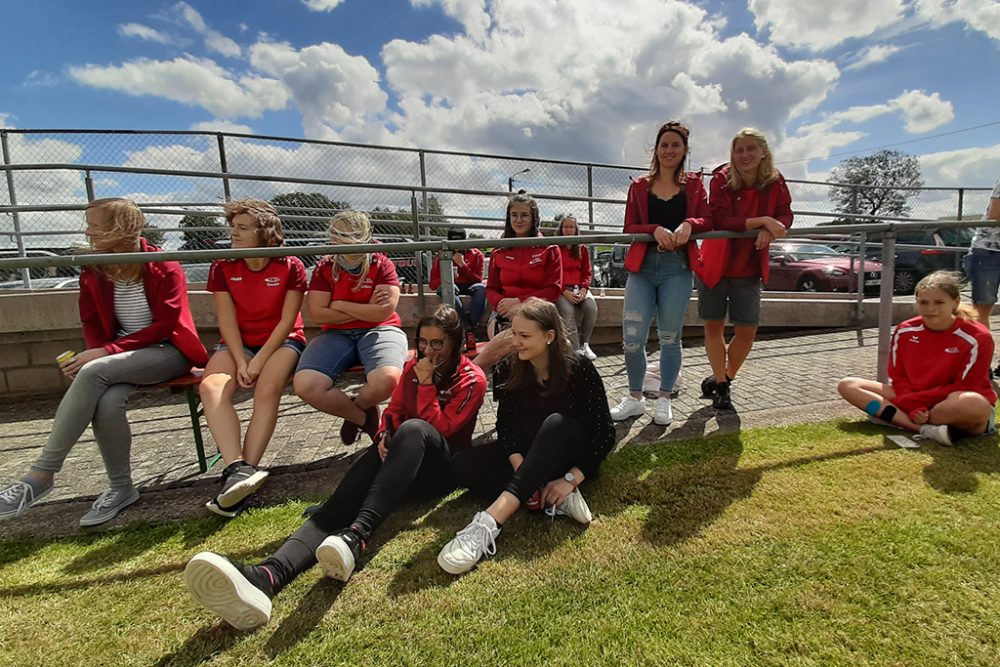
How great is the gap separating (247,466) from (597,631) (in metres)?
1.79

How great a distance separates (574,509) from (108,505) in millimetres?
2285

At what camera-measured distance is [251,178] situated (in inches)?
228

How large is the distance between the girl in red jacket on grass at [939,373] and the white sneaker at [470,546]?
250cm

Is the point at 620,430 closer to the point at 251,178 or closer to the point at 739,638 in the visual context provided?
the point at 739,638

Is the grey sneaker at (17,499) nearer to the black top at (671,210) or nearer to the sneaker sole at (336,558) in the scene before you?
the sneaker sole at (336,558)

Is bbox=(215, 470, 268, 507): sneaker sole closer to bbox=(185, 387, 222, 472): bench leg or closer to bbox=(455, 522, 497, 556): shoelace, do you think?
bbox=(185, 387, 222, 472): bench leg

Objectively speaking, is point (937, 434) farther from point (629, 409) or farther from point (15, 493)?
point (15, 493)

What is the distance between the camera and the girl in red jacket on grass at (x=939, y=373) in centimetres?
272

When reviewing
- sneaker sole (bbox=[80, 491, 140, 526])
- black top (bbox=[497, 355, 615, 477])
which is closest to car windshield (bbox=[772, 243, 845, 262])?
black top (bbox=[497, 355, 615, 477])

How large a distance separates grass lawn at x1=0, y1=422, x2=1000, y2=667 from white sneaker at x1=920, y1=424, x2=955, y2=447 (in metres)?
0.20

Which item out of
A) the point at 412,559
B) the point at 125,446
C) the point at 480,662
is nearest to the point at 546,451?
the point at 412,559

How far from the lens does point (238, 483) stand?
7.55 ft

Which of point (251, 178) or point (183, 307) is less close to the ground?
point (251, 178)

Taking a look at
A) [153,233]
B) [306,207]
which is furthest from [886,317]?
[153,233]
